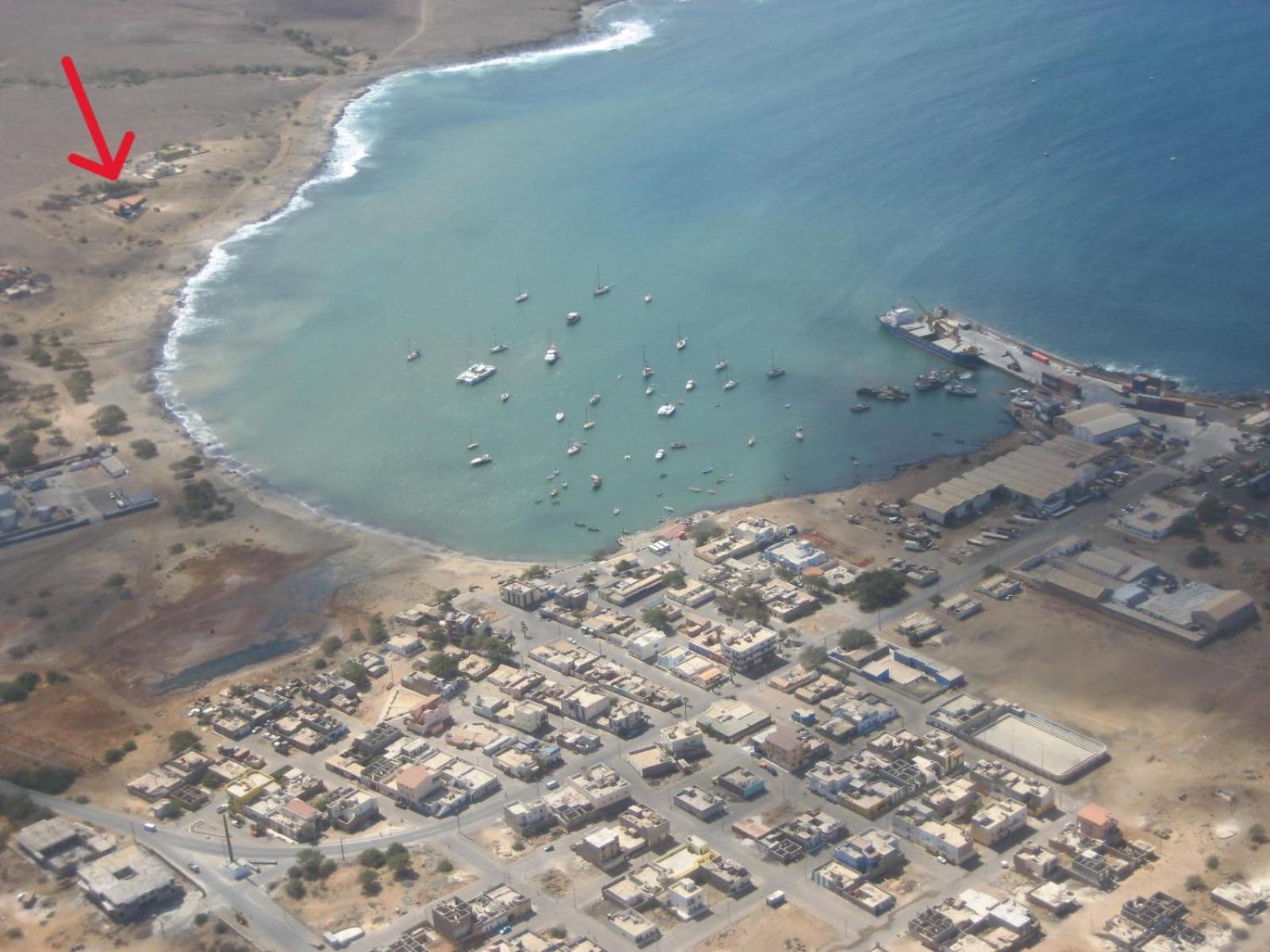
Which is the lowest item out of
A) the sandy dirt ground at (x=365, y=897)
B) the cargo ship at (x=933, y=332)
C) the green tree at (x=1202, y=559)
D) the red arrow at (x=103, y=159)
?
the green tree at (x=1202, y=559)

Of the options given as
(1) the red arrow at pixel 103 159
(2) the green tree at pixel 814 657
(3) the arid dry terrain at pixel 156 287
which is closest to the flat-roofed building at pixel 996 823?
(2) the green tree at pixel 814 657

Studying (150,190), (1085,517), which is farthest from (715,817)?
(150,190)

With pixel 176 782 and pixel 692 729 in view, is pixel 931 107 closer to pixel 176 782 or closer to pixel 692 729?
pixel 692 729

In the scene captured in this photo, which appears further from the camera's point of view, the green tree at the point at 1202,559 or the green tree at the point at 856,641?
the green tree at the point at 1202,559

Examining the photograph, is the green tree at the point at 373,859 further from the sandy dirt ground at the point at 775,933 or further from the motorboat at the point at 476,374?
the motorboat at the point at 476,374

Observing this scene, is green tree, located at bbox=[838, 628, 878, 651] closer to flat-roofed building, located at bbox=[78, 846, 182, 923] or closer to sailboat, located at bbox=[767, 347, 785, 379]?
flat-roofed building, located at bbox=[78, 846, 182, 923]

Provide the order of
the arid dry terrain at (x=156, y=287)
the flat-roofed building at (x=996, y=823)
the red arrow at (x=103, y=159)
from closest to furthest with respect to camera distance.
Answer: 1. the flat-roofed building at (x=996, y=823)
2. the arid dry terrain at (x=156, y=287)
3. the red arrow at (x=103, y=159)
